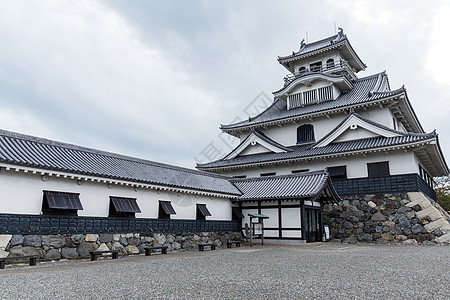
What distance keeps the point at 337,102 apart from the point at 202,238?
14.7 meters

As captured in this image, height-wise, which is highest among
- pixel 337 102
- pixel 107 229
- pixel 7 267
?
pixel 337 102

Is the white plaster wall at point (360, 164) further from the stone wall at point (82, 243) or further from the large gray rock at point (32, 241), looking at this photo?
the large gray rock at point (32, 241)

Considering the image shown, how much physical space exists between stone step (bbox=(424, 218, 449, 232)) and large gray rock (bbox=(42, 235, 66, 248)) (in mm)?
18027

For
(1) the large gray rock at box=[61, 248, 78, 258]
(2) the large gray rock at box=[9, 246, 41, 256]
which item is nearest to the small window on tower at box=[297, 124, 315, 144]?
(1) the large gray rock at box=[61, 248, 78, 258]

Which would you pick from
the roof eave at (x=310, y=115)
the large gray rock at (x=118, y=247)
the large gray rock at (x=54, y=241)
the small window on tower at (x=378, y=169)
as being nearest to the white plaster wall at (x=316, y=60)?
the roof eave at (x=310, y=115)

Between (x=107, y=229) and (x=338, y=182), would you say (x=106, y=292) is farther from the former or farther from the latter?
(x=338, y=182)

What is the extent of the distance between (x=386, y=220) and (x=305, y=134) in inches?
337

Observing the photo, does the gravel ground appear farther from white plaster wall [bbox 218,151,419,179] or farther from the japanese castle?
white plaster wall [bbox 218,151,419,179]

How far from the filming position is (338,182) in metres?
20.9

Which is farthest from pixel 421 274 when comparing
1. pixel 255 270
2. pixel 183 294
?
pixel 183 294

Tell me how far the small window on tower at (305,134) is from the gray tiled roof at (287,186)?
613cm

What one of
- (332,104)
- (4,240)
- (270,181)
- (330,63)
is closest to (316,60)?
(330,63)

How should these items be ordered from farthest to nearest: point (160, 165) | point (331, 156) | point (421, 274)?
point (331, 156), point (160, 165), point (421, 274)

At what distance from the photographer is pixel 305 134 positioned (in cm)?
2480
